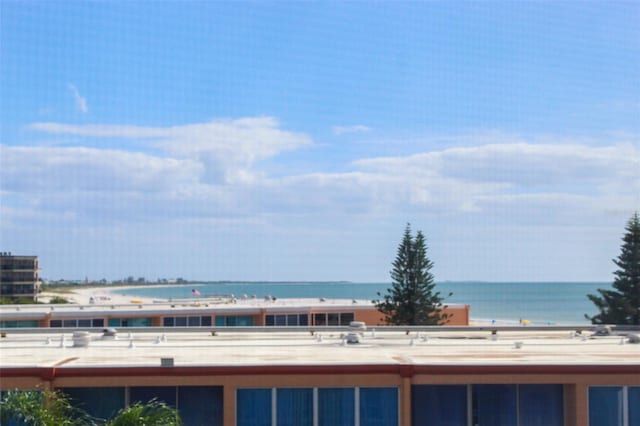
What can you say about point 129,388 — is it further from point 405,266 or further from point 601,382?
point 405,266

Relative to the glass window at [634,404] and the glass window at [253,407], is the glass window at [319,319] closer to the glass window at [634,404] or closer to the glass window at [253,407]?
the glass window at [253,407]

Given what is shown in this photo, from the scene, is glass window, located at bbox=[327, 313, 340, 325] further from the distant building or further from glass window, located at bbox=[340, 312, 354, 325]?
the distant building

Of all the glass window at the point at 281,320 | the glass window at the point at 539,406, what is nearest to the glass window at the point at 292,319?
the glass window at the point at 281,320

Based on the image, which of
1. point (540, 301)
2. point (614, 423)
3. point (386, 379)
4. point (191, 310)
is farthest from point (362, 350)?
point (540, 301)

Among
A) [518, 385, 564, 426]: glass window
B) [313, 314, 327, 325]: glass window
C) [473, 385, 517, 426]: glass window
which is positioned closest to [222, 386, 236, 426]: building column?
[473, 385, 517, 426]: glass window

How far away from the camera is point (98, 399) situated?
504 inches

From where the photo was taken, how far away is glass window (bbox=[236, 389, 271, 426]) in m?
12.7

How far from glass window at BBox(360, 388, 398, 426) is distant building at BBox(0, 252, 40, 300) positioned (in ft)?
319

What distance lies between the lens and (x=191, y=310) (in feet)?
121

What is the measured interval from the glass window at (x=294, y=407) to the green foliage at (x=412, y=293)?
30.3 m

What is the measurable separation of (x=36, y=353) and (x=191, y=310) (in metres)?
21.3

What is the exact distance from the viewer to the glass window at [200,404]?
12.8m

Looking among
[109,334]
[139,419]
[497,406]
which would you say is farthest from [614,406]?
[109,334]

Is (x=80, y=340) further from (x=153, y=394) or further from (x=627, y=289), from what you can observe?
(x=627, y=289)
